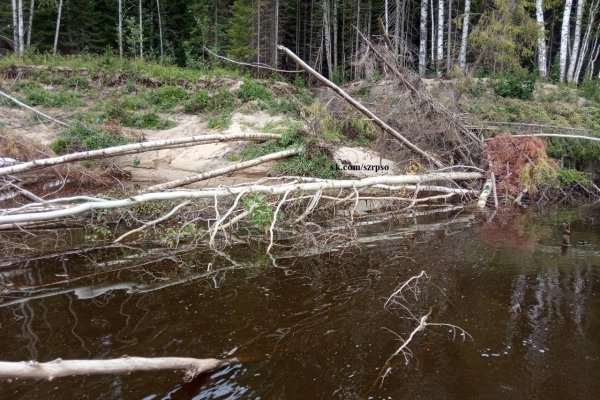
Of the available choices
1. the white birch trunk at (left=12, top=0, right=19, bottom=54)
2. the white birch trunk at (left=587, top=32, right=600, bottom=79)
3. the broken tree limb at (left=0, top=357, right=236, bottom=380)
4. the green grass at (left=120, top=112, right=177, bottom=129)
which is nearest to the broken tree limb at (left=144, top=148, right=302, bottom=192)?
the broken tree limb at (left=0, top=357, right=236, bottom=380)

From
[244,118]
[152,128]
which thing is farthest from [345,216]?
[152,128]

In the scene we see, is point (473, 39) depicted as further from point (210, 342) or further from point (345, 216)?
point (210, 342)

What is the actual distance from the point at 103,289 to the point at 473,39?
40.2ft

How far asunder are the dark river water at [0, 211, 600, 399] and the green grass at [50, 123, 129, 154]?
6827mm

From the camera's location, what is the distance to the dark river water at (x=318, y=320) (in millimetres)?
3293

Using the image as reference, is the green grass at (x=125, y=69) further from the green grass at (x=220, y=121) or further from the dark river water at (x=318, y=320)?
the dark river water at (x=318, y=320)

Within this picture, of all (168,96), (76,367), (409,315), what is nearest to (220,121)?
(168,96)

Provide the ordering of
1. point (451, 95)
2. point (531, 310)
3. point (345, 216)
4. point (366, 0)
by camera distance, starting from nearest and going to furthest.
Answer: point (531, 310) < point (345, 216) < point (451, 95) < point (366, 0)

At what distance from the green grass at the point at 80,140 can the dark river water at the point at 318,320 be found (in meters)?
6.83

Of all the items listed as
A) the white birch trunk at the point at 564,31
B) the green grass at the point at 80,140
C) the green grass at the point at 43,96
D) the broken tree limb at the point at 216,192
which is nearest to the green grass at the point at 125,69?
the green grass at the point at 43,96

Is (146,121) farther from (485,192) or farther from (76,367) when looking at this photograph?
(76,367)

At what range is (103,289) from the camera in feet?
16.7

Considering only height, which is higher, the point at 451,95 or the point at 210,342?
the point at 451,95

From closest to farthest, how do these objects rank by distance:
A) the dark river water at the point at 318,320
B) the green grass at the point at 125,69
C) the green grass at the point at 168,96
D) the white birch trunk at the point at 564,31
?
1. the dark river water at the point at 318,320
2. the green grass at the point at 168,96
3. the green grass at the point at 125,69
4. the white birch trunk at the point at 564,31
